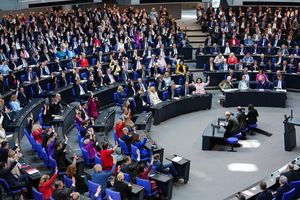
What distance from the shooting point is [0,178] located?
1084 centimetres

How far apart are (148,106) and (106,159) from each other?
620cm

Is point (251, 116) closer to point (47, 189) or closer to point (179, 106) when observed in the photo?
point (179, 106)

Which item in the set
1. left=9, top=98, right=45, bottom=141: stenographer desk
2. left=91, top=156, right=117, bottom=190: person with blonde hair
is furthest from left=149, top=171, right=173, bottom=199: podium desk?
left=9, top=98, right=45, bottom=141: stenographer desk

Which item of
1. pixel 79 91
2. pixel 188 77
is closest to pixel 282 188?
pixel 79 91

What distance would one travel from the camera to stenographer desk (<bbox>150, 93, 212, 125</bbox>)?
59.6ft

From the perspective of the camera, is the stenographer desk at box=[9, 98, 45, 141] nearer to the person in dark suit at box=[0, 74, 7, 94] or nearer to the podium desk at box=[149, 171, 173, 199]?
the person in dark suit at box=[0, 74, 7, 94]

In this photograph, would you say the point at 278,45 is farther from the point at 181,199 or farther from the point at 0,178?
the point at 0,178

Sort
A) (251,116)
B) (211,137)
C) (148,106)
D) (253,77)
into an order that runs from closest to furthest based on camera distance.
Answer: (211,137) < (251,116) < (148,106) < (253,77)

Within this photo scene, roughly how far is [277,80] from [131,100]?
→ 6980 millimetres

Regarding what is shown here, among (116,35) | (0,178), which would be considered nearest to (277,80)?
(116,35)

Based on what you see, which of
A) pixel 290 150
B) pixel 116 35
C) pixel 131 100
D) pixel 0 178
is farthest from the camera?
pixel 116 35

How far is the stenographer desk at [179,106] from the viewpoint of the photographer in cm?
1816

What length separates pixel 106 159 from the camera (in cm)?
1236

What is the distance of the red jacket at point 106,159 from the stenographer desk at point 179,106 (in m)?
5.81
